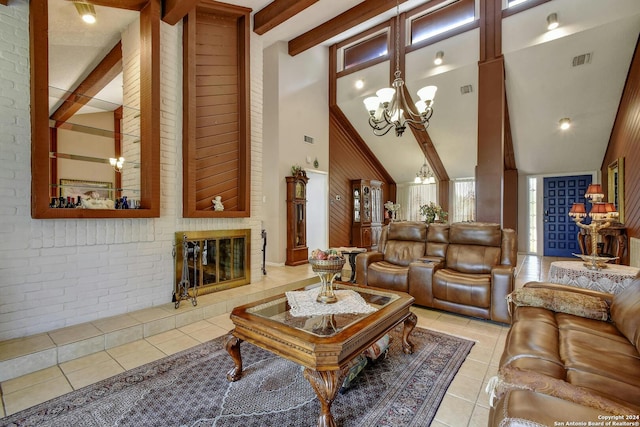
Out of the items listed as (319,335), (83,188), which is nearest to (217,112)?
(83,188)

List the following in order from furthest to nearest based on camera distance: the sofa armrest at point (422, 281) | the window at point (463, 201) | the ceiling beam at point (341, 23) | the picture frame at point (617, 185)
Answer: the window at point (463, 201)
the picture frame at point (617, 185)
the ceiling beam at point (341, 23)
the sofa armrest at point (422, 281)

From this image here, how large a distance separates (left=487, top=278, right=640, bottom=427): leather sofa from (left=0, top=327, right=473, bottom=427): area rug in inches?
24.3

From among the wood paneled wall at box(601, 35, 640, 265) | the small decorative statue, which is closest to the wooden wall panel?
the small decorative statue

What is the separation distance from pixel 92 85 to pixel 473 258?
4.66 meters

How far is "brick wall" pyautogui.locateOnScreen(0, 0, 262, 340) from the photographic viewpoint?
7.70ft

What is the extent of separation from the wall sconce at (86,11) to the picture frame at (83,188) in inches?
65.5

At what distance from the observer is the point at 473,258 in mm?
3422

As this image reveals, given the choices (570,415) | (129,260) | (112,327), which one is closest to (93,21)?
(129,260)

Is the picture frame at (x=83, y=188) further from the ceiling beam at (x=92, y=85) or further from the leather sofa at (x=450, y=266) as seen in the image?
the leather sofa at (x=450, y=266)


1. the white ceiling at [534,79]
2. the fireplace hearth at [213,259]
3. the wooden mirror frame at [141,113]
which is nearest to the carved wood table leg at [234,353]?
the fireplace hearth at [213,259]

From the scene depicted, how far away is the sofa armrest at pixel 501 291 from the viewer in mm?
2898

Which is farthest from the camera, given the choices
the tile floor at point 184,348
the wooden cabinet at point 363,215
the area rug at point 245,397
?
the wooden cabinet at point 363,215

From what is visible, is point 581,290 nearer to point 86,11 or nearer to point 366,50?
point 86,11

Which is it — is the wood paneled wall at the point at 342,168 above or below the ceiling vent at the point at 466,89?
below
